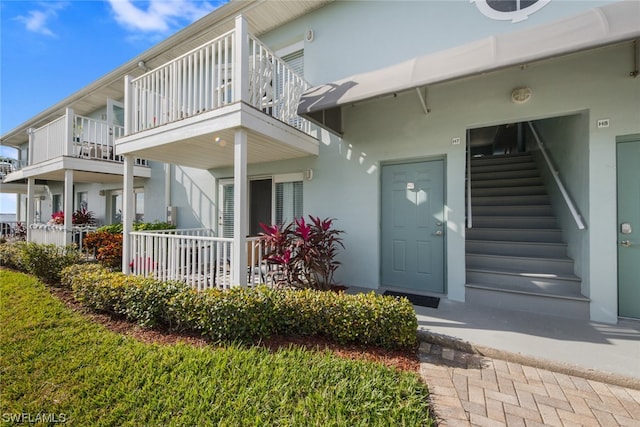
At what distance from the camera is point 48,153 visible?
8727 millimetres

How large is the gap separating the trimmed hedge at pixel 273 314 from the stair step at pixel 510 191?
15.4 ft

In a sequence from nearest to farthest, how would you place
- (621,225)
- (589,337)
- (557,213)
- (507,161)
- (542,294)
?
(589,337) < (621,225) < (542,294) < (557,213) < (507,161)

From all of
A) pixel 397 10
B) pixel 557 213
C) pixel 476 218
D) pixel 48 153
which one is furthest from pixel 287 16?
pixel 48 153

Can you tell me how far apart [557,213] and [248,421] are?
6.45 metres

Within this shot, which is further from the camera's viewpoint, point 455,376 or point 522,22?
point 522,22

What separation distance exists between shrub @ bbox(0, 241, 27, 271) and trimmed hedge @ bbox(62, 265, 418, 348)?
5768 millimetres

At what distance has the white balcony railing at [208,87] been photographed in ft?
14.7

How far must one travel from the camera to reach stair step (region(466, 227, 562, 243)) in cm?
513

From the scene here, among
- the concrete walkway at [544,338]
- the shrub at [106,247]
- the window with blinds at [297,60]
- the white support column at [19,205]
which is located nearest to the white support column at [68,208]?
the shrub at [106,247]

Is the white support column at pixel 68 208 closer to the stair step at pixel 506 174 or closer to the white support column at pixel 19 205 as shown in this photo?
the stair step at pixel 506 174

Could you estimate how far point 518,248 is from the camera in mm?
5125

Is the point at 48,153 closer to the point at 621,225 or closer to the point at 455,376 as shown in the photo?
the point at 455,376

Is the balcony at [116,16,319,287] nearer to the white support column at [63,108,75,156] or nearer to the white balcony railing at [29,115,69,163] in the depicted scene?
the white support column at [63,108,75,156]

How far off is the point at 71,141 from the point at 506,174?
12427 millimetres
